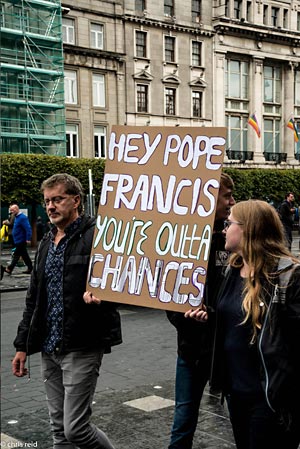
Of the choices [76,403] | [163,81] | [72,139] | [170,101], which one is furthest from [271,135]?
[76,403]

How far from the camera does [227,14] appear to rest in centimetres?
2547

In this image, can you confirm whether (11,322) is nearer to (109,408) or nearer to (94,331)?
(109,408)

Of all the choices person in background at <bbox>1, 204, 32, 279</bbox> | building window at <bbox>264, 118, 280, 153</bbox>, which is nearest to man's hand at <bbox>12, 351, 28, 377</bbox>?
person in background at <bbox>1, 204, 32, 279</bbox>

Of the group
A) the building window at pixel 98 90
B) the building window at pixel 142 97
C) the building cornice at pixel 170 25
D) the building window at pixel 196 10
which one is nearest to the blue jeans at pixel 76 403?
the building window at pixel 196 10

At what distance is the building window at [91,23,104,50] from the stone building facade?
0.18ft

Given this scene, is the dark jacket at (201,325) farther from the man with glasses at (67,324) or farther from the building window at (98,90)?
the building window at (98,90)

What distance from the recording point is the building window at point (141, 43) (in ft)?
106

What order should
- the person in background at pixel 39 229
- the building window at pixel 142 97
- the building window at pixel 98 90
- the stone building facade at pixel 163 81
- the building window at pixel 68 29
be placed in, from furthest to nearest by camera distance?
the building window at pixel 142 97, the building window at pixel 98 90, the building window at pixel 68 29, the person in background at pixel 39 229, the stone building facade at pixel 163 81

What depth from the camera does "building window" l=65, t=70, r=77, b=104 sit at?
35.2 m

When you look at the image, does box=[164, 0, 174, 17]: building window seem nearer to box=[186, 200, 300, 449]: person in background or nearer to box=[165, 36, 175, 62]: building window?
box=[165, 36, 175, 62]: building window

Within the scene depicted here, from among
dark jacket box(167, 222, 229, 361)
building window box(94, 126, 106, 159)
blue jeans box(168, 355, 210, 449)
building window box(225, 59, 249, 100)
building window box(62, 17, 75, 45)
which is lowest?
blue jeans box(168, 355, 210, 449)

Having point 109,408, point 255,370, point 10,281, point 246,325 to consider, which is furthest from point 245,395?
point 10,281

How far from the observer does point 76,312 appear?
3.34 meters

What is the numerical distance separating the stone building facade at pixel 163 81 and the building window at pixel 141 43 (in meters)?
0.06
